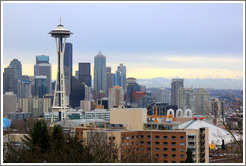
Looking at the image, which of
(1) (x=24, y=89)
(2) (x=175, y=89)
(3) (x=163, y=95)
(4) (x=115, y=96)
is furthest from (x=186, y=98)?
(1) (x=24, y=89)

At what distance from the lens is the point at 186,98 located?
2534 inches

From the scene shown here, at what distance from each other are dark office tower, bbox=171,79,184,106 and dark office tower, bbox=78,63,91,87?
67.2 feet

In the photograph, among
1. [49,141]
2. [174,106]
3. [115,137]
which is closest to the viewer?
[49,141]

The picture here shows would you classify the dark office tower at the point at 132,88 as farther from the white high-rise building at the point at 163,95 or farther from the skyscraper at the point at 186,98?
the skyscraper at the point at 186,98

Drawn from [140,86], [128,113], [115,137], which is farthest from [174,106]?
[115,137]

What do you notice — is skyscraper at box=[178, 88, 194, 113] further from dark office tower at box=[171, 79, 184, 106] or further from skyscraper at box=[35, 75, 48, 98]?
skyscraper at box=[35, 75, 48, 98]

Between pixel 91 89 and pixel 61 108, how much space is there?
1675 inches

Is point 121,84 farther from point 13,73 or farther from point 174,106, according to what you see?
point 13,73

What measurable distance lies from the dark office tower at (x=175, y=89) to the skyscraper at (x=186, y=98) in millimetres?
1842

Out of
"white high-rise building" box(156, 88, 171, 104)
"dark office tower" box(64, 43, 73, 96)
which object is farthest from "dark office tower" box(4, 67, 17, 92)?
"dark office tower" box(64, 43, 73, 96)

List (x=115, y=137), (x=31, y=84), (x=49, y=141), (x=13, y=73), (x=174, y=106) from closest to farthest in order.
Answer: (x=49, y=141)
(x=115, y=137)
(x=13, y=73)
(x=174, y=106)
(x=31, y=84)

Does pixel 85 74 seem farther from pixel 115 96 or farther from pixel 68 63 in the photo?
pixel 115 96

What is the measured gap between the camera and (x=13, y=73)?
6016 centimetres

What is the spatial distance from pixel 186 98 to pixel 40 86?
1971cm
